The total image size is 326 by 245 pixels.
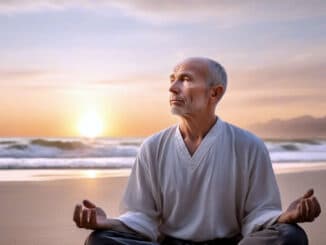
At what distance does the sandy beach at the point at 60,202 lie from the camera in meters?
4.16

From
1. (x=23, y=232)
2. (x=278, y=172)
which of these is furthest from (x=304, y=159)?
(x=23, y=232)

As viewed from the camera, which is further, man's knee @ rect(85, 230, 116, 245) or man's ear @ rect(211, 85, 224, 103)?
man's ear @ rect(211, 85, 224, 103)

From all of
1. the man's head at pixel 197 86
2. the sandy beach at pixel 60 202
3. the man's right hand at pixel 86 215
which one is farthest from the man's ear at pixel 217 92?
the sandy beach at pixel 60 202

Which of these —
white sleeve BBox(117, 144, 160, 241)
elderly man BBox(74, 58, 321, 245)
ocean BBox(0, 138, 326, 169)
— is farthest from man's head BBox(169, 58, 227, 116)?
ocean BBox(0, 138, 326, 169)

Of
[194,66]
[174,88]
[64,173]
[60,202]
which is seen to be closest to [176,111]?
[174,88]

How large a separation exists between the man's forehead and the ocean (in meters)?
6.41

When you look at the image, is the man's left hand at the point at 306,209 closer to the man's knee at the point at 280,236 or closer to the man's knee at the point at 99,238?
the man's knee at the point at 280,236

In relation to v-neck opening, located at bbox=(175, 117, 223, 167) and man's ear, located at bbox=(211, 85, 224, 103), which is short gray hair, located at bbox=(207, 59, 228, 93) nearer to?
man's ear, located at bbox=(211, 85, 224, 103)

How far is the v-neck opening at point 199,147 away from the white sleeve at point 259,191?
177mm

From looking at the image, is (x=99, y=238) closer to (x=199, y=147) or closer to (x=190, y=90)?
(x=199, y=147)

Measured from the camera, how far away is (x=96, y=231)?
2.40 m

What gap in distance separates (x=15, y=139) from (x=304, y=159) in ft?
16.3

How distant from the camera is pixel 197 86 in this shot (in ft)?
8.48

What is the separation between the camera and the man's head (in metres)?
2.57
